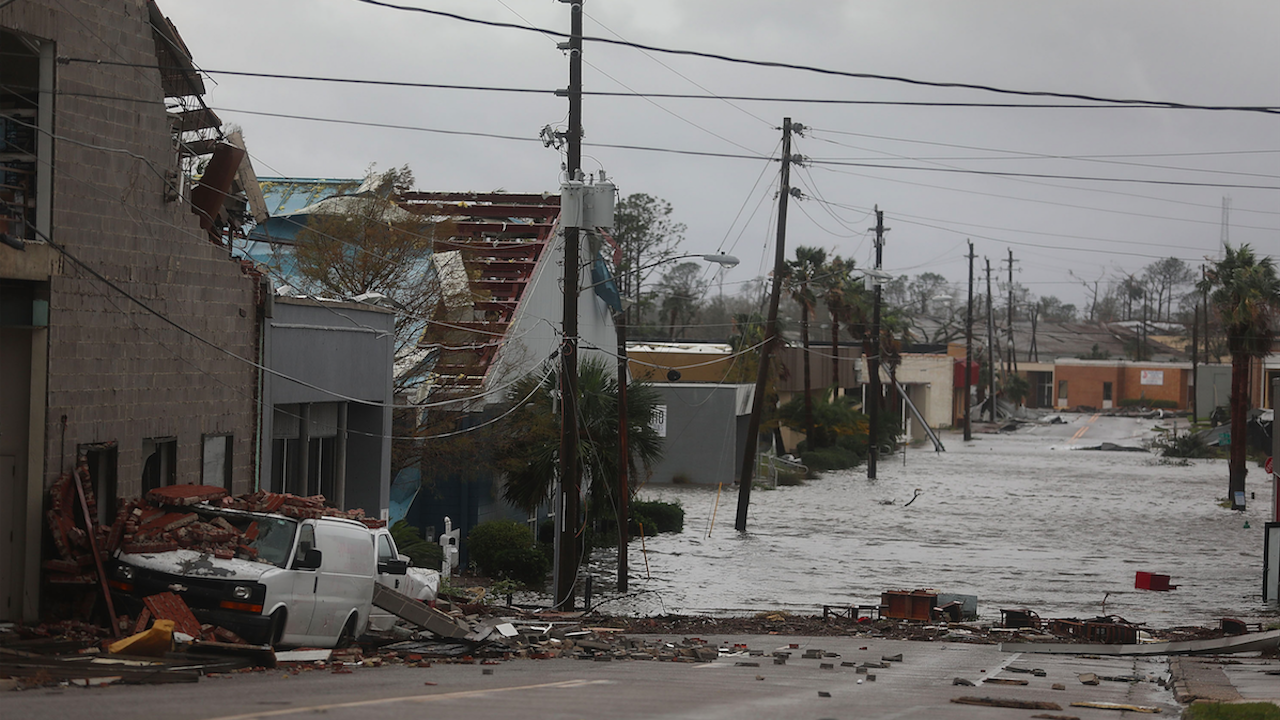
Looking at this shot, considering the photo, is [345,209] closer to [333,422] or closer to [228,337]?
[333,422]

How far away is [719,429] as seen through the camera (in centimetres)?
5353

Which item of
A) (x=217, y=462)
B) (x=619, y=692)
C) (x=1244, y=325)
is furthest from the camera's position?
(x=1244, y=325)

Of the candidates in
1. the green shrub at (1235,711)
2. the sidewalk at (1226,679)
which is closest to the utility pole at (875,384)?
the sidewalk at (1226,679)

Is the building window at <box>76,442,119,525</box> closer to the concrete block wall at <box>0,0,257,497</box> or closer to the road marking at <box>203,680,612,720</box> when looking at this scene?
the concrete block wall at <box>0,0,257,497</box>

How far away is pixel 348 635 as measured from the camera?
15.3m

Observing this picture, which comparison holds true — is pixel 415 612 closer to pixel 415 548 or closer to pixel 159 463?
pixel 159 463

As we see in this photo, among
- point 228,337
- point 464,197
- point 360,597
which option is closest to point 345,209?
point 464,197

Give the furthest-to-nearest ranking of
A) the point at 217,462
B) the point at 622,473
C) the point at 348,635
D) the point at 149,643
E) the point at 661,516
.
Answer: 1. the point at 661,516
2. the point at 622,473
3. the point at 217,462
4. the point at 348,635
5. the point at 149,643

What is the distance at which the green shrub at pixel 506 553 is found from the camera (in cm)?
2884

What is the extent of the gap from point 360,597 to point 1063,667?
→ 9.02 meters

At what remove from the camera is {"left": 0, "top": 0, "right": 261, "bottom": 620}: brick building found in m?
14.0

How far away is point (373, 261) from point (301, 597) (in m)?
17.8

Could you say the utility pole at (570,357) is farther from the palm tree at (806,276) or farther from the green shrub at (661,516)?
the palm tree at (806,276)

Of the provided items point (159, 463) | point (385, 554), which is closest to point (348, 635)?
point (385, 554)
